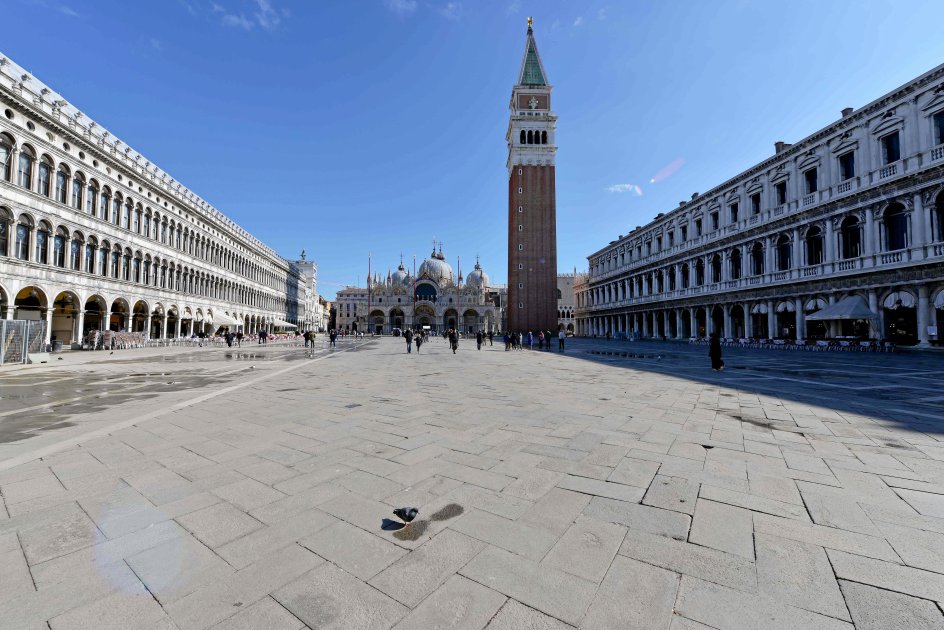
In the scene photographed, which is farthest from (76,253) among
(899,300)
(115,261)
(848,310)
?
(899,300)

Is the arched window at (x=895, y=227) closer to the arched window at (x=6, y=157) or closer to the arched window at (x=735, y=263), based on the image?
the arched window at (x=735, y=263)

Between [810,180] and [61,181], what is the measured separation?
4564 centimetres

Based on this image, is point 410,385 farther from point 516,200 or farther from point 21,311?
point 516,200

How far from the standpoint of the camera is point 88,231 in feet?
Answer: 82.4

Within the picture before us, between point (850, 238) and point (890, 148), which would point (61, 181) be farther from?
point (890, 148)

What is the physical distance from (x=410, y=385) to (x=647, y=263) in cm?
4153

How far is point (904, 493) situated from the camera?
3463mm

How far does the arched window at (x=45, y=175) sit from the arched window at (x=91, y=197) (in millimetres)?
2661

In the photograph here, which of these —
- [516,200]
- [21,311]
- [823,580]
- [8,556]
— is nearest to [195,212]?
[21,311]

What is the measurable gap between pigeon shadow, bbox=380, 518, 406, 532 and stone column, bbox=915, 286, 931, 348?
2804 centimetres

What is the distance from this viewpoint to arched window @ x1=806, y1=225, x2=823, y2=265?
84.6 ft

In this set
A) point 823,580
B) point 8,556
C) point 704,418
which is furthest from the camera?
point 704,418

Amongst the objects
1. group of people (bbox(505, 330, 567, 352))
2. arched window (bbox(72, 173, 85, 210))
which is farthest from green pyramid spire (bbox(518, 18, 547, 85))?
arched window (bbox(72, 173, 85, 210))

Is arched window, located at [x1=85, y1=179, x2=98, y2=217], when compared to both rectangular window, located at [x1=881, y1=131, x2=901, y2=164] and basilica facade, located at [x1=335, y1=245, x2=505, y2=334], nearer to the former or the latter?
rectangular window, located at [x1=881, y1=131, x2=901, y2=164]
